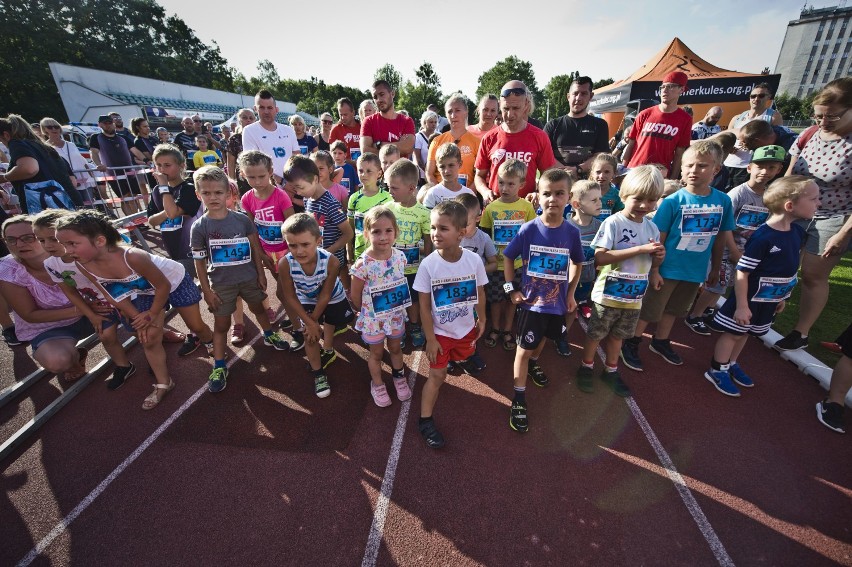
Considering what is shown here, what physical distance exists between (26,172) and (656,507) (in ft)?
25.7

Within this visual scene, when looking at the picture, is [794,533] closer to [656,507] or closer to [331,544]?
[656,507]

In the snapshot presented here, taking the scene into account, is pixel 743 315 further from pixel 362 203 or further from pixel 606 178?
pixel 362 203

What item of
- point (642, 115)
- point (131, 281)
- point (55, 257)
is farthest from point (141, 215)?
point (642, 115)

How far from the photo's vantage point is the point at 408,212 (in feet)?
12.1

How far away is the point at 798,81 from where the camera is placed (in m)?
73.8

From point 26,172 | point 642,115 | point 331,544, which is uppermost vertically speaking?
point 642,115

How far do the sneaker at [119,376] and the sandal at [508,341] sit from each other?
13.9 ft

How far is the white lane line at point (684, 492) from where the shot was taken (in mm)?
2203

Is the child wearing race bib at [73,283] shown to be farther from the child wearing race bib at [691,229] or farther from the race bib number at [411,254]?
the child wearing race bib at [691,229]

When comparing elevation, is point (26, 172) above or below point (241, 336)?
above

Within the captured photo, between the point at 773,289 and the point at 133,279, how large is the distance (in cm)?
581

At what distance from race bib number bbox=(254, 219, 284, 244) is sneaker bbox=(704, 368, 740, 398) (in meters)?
4.75

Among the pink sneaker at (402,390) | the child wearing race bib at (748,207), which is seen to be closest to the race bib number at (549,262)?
the pink sneaker at (402,390)

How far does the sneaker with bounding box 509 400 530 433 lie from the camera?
9.93 feet
